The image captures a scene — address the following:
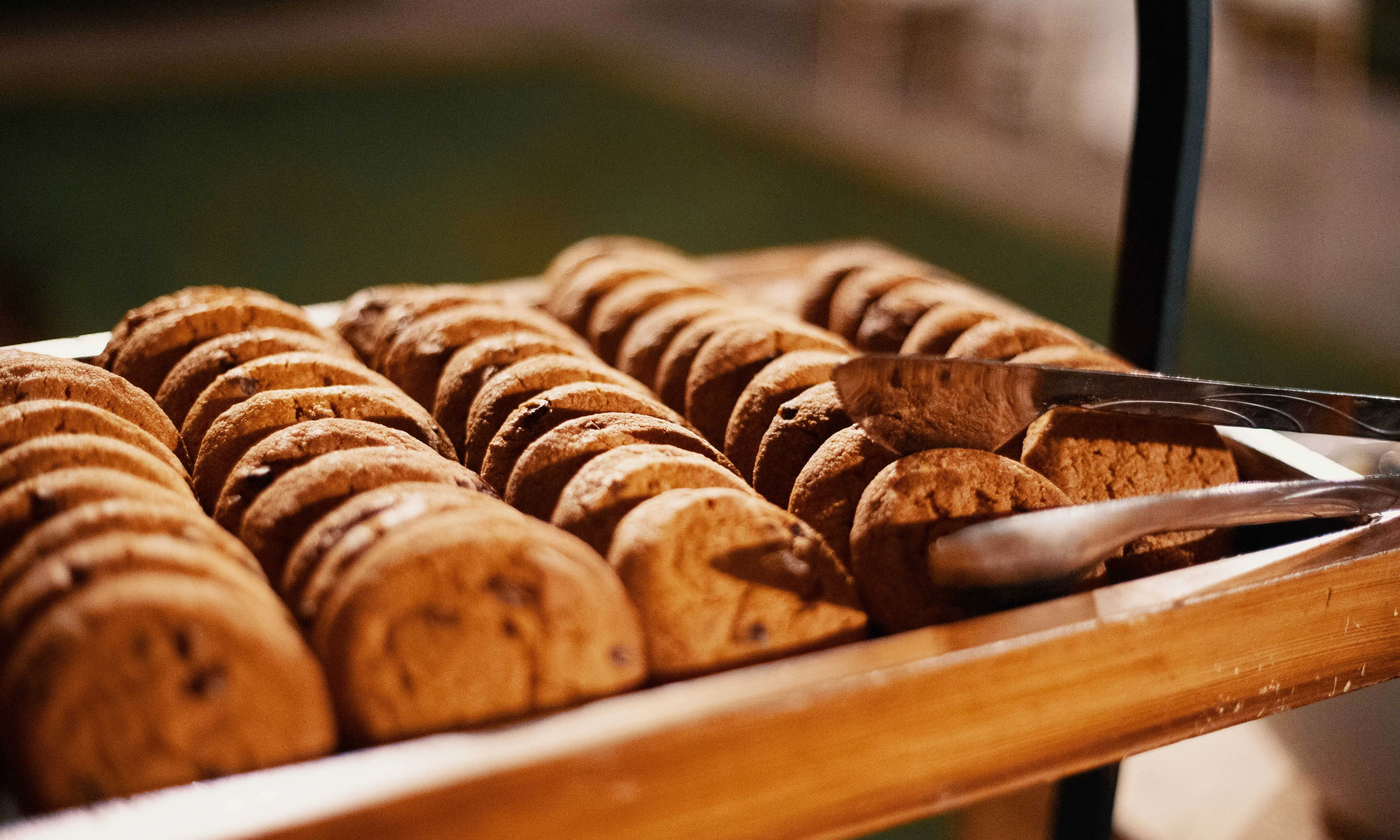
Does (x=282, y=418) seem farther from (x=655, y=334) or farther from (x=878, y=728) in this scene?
(x=878, y=728)

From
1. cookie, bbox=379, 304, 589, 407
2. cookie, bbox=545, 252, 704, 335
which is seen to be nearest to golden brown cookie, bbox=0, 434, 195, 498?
cookie, bbox=379, 304, 589, 407

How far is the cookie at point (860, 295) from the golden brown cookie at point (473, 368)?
0.39 m

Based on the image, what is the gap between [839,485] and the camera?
3.07ft

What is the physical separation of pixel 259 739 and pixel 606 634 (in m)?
0.22

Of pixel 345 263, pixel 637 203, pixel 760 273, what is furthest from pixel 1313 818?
pixel 637 203

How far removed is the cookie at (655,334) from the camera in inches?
50.1

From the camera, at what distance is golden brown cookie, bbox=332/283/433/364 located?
4.32ft

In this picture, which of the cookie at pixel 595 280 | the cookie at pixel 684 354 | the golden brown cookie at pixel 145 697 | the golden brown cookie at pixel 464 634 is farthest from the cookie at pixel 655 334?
the golden brown cookie at pixel 145 697

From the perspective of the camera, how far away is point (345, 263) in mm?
4746

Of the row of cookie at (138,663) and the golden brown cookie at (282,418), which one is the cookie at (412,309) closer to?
the golden brown cookie at (282,418)

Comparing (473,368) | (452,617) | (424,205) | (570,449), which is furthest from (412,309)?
(424,205)

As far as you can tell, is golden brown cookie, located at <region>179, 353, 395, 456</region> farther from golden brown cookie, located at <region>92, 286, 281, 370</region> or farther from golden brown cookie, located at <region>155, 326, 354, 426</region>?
golden brown cookie, located at <region>92, 286, 281, 370</region>

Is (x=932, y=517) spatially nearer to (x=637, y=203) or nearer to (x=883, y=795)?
(x=883, y=795)

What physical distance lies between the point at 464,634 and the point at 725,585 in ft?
0.63
